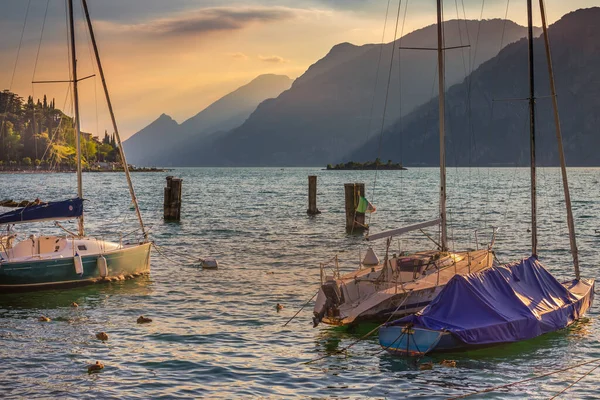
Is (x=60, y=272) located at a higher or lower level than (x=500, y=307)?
lower

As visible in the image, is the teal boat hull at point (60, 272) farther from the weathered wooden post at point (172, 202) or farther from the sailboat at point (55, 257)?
the weathered wooden post at point (172, 202)

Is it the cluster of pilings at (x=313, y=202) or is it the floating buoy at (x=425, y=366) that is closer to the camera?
the floating buoy at (x=425, y=366)

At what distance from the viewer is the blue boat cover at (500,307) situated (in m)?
19.1

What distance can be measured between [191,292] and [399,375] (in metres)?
13.6

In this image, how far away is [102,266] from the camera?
29812 mm

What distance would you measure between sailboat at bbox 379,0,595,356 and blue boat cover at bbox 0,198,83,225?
15.9 m

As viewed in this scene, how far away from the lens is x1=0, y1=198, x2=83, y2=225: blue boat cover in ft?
92.4

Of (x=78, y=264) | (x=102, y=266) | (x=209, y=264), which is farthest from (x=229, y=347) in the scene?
(x=209, y=264)

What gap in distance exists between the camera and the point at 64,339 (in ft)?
71.5

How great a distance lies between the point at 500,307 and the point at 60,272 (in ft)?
57.2

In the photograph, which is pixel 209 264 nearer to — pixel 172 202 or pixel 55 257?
pixel 55 257

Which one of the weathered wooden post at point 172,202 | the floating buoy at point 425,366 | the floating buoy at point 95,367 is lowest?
the floating buoy at point 95,367

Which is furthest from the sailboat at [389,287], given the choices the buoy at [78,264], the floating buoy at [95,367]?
the buoy at [78,264]

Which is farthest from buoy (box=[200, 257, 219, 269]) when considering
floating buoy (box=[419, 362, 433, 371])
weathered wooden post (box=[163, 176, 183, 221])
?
weathered wooden post (box=[163, 176, 183, 221])
